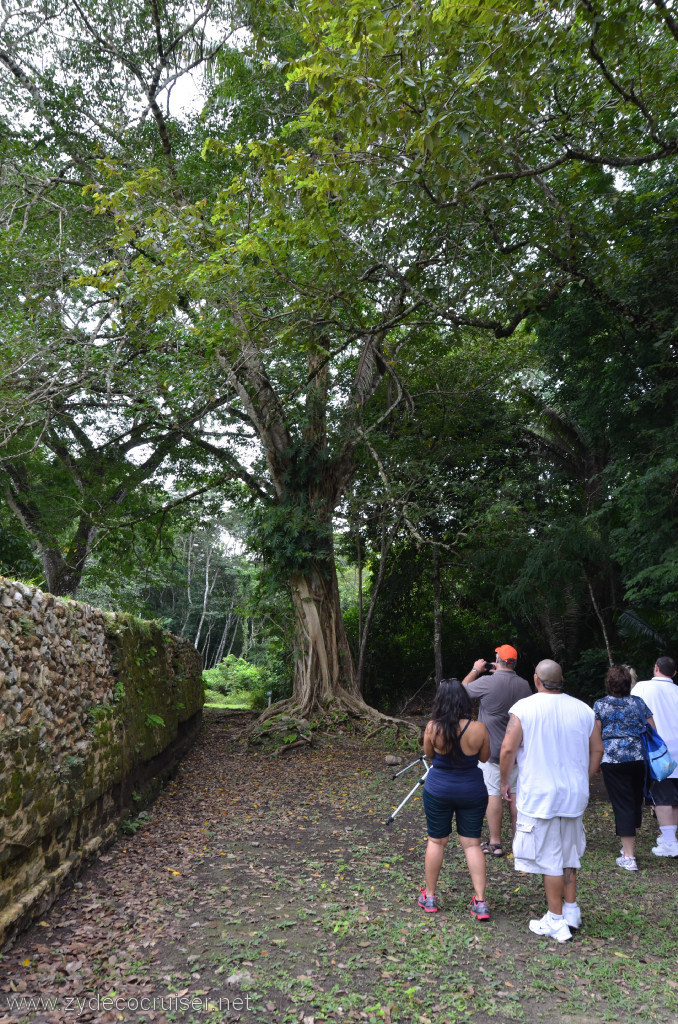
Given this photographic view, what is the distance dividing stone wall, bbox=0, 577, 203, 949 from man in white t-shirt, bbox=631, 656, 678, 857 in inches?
190

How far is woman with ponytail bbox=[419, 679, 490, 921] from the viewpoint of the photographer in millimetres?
4461

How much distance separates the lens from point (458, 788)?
4.46 meters

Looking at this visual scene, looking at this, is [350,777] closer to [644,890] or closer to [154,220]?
[644,890]

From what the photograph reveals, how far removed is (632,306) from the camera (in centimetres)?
805

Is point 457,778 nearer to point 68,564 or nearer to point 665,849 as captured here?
point 665,849

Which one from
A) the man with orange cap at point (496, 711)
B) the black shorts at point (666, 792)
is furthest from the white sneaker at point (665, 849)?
the man with orange cap at point (496, 711)

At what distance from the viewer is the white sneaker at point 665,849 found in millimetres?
5749

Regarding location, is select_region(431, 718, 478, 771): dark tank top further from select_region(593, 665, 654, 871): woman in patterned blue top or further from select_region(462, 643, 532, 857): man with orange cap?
select_region(593, 665, 654, 871): woman in patterned blue top

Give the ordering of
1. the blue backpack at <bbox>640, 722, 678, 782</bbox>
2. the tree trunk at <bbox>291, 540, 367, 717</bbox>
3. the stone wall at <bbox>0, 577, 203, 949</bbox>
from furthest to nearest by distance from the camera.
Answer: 1. the tree trunk at <bbox>291, 540, 367, 717</bbox>
2. the blue backpack at <bbox>640, 722, 678, 782</bbox>
3. the stone wall at <bbox>0, 577, 203, 949</bbox>

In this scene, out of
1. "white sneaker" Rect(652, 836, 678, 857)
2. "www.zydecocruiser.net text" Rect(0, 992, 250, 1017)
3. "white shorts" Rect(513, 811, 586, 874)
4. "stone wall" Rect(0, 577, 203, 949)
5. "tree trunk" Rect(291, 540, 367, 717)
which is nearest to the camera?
"www.zydecocruiser.net text" Rect(0, 992, 250, 1017)

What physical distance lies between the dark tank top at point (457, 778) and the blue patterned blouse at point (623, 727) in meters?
1.59

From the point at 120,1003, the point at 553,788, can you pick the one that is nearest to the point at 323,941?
the point at 120,1003

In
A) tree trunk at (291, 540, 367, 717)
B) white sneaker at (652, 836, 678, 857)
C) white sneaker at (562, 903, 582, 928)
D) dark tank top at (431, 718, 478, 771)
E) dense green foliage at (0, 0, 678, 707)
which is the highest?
dense green foliage at (0, 0, 678, 707)

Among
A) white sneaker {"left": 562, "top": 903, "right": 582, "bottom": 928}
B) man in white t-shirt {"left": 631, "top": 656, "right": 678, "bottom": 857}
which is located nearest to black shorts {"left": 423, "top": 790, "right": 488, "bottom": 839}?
white sneaker {"left": 562, "top": 903, "right": 582, "bottom": 928}
